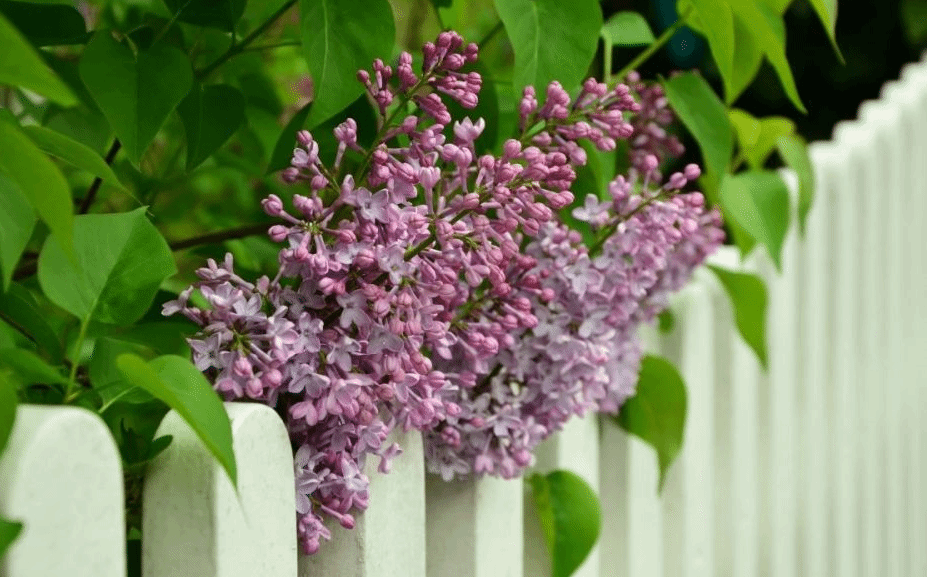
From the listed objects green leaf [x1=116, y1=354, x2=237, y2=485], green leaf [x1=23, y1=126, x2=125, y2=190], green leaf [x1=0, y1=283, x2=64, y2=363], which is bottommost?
green leaf [x1=116, y1=354, x2=237, y2=485]

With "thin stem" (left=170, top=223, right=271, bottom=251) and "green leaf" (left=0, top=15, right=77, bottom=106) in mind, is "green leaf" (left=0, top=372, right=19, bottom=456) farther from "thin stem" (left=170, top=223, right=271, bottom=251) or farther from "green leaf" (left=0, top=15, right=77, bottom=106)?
"thin stem" (left=170, top=223, right=271, bottom=251)

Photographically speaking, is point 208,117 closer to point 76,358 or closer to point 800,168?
point 76,358

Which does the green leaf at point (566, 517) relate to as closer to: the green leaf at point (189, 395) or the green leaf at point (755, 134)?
the green leaf at point (755, 134)

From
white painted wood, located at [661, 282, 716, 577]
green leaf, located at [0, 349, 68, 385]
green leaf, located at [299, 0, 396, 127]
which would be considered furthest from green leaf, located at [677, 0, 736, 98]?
white painted wood, located at [661, 282, 716, 577]

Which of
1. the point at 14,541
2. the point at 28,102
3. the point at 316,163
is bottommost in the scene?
the point at 14,541

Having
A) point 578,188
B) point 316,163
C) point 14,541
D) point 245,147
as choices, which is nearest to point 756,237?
point 578,188

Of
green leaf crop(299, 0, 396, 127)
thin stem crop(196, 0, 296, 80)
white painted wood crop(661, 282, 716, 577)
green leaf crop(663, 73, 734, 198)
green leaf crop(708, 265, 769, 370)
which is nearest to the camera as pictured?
green leaf crop(299, 0, 396, 127)

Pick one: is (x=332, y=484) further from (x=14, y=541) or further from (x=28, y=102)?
(x=28, y=102)
